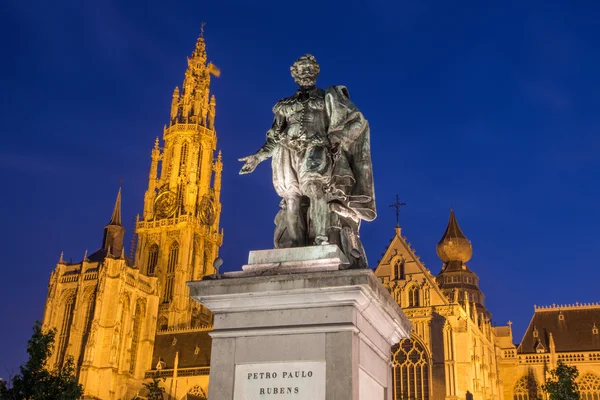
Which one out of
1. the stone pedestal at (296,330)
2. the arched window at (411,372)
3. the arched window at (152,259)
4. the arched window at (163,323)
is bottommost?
the stone pedestal at (296,330)

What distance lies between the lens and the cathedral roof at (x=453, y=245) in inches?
2232

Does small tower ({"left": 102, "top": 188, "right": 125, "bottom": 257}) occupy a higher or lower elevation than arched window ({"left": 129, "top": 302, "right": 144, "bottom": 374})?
higher

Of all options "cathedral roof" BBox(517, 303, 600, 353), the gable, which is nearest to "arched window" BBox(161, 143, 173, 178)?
the gable

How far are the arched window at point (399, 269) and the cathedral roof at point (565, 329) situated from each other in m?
14.1

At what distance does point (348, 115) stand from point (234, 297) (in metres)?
2.21

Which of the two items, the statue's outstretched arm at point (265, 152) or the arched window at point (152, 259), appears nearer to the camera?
the statue's outstretched arm at point (265, 152)

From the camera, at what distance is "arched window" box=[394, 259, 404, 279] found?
133ft

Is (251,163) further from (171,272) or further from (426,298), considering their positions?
(171,272)

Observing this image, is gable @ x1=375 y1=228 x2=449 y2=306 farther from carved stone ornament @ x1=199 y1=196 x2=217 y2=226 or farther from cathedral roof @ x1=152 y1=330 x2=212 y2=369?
carved stone ornament @ x1=199 y1=196 x2=217 y2=226

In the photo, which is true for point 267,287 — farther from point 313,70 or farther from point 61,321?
point 61,321

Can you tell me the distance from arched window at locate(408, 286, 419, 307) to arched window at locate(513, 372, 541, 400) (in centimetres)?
1306

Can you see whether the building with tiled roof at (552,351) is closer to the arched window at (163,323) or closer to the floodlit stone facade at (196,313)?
the floodlit stone facade at (196,313)

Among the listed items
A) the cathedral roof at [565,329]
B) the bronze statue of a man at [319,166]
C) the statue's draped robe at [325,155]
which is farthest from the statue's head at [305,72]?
the cathedral roof at [565,329]

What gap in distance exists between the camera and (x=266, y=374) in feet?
18.9
